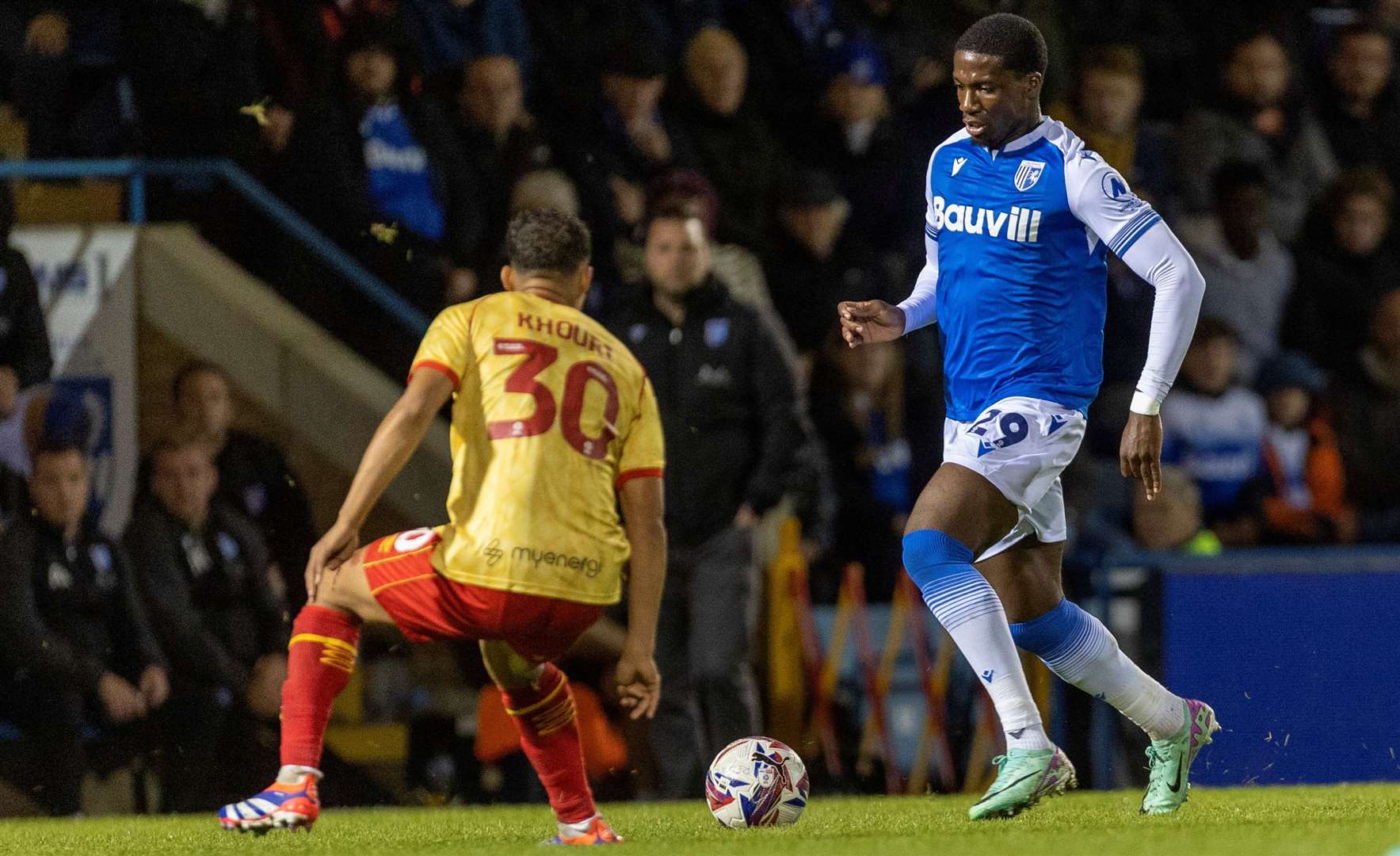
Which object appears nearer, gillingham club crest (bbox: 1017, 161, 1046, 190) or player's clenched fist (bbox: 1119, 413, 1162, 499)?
player's clenched fist (bbox: 1119, 413, 1162, 499)

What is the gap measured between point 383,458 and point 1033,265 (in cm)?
191

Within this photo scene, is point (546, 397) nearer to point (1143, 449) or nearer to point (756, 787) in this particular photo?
point (756, 787)

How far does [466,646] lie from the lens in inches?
347

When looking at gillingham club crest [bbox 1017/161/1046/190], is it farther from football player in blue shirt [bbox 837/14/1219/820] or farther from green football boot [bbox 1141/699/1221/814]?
green football boot [bbox 1141/699/1221/814]

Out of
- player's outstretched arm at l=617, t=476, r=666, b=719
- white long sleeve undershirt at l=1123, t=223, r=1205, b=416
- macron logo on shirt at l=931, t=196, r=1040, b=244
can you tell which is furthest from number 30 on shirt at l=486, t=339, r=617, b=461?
white long sleeve undershirt at l=1123, t=223, r=1205, b=416

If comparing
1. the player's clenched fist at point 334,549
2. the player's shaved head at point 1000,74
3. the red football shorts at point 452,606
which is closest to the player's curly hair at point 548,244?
the red football shorts at point 452,606

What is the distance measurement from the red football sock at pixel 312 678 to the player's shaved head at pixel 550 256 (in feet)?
3.30

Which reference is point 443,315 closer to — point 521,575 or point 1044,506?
point 521,575

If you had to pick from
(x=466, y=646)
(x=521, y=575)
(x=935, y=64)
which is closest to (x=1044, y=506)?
(x=521, y=575)

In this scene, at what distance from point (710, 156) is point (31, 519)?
3636mm

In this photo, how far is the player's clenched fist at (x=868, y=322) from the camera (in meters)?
6.02

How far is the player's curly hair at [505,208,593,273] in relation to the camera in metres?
5.53

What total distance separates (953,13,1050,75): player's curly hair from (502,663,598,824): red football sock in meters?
2.06

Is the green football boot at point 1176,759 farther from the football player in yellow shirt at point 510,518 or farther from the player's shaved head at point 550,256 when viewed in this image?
the player's shaved head at point 550,256
